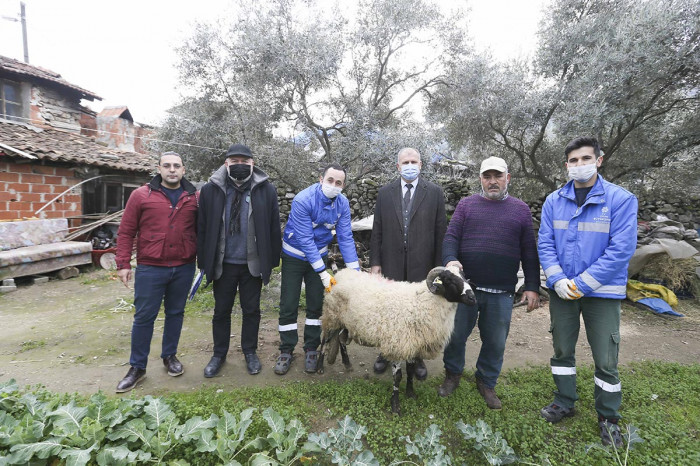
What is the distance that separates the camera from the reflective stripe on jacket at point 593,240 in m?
2.76

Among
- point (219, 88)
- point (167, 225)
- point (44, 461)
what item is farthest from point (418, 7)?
point (44, 461)

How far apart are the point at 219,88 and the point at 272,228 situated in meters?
6.95

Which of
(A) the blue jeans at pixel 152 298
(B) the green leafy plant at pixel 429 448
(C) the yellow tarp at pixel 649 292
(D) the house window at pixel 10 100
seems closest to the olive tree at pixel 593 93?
(C) the yellow tarp at pixel 649 292

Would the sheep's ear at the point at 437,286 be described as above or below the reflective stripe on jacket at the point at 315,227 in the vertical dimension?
below

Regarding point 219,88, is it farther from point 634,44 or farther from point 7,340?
point 634,44

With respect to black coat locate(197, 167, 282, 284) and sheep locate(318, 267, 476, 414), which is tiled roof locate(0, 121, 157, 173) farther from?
sheep locate(318, 267, 476, 414)

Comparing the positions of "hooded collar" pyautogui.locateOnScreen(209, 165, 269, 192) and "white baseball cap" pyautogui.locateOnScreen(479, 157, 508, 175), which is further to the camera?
"hooded collar" pyautogui.locateOnScreen(209, 165, 269, 192)

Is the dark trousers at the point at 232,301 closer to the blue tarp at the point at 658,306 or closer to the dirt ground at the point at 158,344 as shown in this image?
the dirt ground at the point at 158,344

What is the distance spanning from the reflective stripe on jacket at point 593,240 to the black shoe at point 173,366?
4.34 meters

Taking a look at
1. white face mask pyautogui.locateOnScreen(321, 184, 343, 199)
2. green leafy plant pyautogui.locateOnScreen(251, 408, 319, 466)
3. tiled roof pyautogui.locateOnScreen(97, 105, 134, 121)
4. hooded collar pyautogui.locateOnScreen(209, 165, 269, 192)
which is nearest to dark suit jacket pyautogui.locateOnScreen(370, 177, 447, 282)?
white face mask pyautogui.locateOnScreen(321, 184, 343, 199)

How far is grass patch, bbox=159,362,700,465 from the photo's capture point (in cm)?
287

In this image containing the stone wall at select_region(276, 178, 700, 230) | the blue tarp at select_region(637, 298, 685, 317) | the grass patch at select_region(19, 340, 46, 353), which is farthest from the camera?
the stone wall at select_region(276, 178, 700, 230)

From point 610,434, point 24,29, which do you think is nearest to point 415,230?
point 610,434

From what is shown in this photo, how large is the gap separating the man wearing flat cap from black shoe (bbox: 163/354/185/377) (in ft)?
1.04
